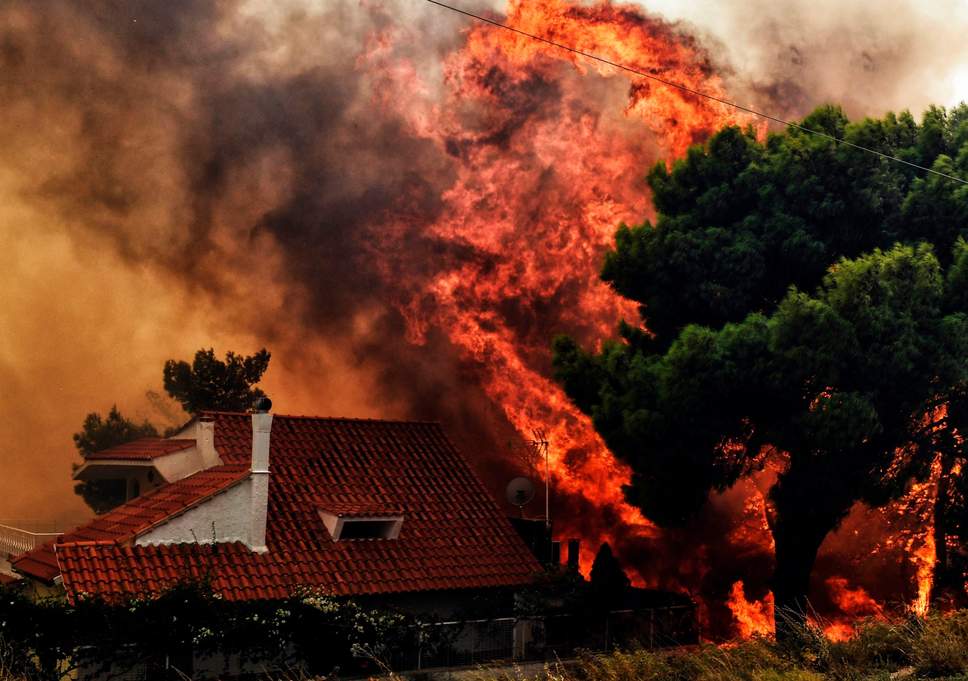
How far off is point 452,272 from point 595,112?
1010cm

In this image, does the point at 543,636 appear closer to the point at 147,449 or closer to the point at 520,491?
the point at 520,491

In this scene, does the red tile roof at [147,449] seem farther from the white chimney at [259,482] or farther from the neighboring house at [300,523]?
the white chimney at [259,482]

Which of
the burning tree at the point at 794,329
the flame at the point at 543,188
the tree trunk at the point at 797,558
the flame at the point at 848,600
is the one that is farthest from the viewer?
the flame at the point at 543,188

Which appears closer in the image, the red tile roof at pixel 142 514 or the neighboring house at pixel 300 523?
the neighboring house at pixel 300 523

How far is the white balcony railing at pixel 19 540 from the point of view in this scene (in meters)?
30.5

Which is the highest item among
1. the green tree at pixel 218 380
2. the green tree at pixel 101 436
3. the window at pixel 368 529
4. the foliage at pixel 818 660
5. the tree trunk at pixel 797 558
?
the green tree at pixel 218 380

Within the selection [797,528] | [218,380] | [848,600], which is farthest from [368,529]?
[218,380]

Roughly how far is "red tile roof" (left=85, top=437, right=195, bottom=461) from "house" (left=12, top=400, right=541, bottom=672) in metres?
0.11

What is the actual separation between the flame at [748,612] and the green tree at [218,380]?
24.7 meters

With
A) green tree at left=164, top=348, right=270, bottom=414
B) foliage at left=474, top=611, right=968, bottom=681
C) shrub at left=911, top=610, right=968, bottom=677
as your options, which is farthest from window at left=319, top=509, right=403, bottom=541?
green tree at left=164, top=348, right=270, bottom=414

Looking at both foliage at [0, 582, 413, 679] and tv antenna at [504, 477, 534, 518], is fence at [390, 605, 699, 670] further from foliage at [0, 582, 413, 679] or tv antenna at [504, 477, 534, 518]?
tv antenna at [504, 477, 534, 518]

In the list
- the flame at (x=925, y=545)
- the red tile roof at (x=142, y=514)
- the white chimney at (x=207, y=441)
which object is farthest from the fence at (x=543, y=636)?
the flame at (x=925, y=545)

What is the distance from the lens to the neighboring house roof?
2355 cm

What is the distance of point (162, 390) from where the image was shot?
54781 mm
